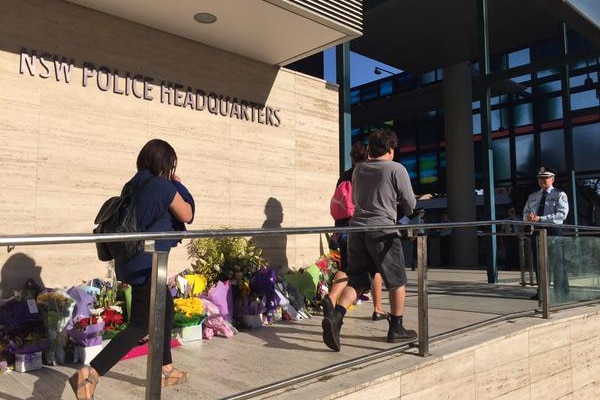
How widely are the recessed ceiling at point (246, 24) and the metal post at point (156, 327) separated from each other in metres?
3.30

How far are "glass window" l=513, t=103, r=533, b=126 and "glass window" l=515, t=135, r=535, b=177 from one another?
44 centimetres

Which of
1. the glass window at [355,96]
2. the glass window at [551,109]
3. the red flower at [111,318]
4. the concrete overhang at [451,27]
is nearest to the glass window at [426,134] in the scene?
the glass window at [355,96]

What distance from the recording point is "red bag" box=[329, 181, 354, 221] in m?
5.27

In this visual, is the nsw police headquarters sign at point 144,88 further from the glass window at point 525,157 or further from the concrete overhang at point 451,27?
the glass window at point 525,157

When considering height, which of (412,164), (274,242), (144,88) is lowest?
(274,242)

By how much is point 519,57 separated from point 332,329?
47.5 ft

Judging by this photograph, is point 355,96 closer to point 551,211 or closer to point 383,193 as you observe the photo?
point 551,211

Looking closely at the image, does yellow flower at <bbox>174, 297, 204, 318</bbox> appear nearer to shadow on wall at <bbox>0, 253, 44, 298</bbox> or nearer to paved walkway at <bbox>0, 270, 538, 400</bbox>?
paved walkway at <bbox>0, 270, 538, 400</bbox>

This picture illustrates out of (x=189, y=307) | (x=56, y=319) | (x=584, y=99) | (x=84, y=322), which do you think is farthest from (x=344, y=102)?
(x=584, y=99)

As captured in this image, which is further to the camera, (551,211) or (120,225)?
(551,211)

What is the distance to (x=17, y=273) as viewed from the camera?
14.3 feet

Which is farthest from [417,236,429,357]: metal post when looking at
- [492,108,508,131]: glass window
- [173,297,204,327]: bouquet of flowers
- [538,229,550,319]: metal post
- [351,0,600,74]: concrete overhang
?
[492,108,508,131]: glass window

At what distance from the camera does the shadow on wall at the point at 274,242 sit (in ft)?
20.2

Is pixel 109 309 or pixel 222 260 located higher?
pixel 222 260
